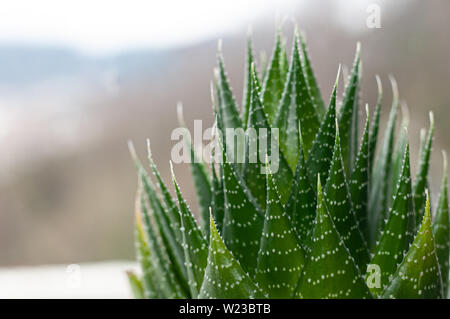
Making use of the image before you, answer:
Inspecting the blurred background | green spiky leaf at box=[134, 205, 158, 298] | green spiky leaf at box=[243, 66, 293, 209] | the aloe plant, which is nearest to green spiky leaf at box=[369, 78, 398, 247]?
the aloe plant

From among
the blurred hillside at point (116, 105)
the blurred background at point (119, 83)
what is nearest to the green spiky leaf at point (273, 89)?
the blurred background at point (119, 83)

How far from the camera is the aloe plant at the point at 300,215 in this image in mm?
389

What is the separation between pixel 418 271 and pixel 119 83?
1678mm

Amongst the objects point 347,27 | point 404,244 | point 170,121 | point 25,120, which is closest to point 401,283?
point 404,244

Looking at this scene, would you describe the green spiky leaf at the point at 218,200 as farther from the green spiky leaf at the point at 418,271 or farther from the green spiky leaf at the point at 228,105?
the green spiky leaf at the point at 418,271

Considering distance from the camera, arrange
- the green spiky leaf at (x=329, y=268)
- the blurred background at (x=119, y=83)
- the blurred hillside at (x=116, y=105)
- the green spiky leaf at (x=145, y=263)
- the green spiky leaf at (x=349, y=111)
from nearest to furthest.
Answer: the green spiky leaf at (x=329, y=268) → the green spiky leaf at (x=349, y=111) → the green spiky leaf at (x=145, y=263) → the blurred background at (x=119, y=83) → the blurred hillside at (x=116, y=105)

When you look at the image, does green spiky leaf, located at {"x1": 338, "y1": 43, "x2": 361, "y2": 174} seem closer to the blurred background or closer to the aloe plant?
the aloe plant

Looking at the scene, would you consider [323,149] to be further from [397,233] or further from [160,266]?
[160,266]

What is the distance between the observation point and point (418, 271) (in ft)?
1.28

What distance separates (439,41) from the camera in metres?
1.96

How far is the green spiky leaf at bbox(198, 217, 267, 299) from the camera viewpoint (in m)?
0.39

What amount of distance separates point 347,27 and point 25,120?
123 centimetres

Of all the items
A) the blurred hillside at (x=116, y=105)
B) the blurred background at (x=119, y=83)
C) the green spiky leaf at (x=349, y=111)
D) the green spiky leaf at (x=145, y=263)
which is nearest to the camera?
the green spiky leaf at (x=349, y=111)
